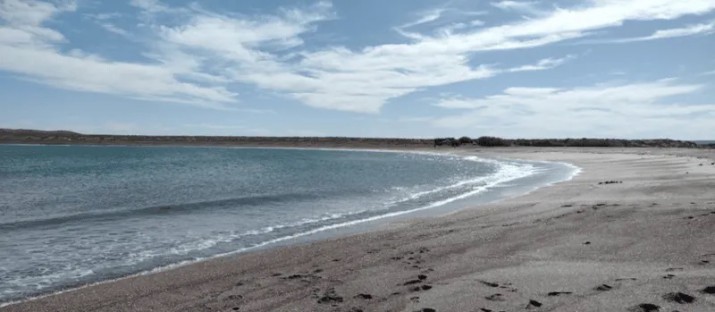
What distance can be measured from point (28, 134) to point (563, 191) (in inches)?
7810

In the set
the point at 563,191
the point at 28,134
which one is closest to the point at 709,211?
the point at 563,191

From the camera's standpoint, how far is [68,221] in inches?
611

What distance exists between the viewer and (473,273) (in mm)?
6805

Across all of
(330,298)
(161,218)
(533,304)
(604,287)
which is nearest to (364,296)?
(330,298)

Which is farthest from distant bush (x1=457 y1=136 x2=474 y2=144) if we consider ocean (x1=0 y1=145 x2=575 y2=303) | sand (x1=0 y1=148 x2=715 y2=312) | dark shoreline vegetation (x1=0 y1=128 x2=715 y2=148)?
sand (x1=0 y1=148 x2=715 y2=312)

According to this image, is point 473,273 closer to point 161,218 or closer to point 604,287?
point 604,287

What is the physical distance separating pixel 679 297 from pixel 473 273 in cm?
232

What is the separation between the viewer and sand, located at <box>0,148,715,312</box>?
553 centimetres

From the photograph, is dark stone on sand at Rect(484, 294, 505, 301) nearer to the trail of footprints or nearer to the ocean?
the trail of footprints

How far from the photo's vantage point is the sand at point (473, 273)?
5.53 meters

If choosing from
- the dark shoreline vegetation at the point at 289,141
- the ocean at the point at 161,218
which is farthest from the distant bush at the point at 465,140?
the ocean at the point at 161,218

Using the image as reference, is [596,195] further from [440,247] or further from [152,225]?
[152,225]

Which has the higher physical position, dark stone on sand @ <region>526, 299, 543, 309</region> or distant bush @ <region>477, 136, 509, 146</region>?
distant bush @ <region>477, 136, 509, 146</region>

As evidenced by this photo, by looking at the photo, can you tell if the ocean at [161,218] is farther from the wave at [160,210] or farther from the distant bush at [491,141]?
the distant bush at [491,141]
